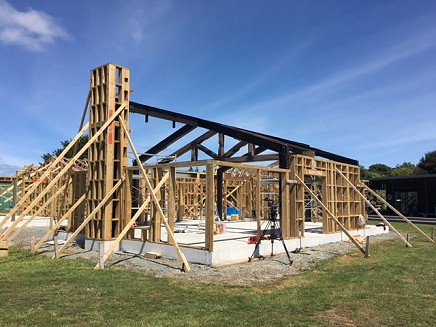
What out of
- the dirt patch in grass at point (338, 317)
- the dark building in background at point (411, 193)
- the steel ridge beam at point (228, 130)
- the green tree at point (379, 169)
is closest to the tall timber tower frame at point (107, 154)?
the steel ridge beam at point (228, 130)

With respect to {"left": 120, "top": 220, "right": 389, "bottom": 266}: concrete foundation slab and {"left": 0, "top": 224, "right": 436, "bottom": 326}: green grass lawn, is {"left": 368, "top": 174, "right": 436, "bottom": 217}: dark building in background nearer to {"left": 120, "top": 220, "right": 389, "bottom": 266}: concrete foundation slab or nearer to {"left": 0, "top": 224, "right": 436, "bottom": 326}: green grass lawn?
{"left": 120, "top": 220, "right": 389, "bottom": 266}: concrete foundation slab

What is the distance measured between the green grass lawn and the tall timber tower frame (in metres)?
2.41

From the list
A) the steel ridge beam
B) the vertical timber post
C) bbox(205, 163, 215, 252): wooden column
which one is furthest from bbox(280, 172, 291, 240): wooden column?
bbox(205, 163, 215, 252): wooden column

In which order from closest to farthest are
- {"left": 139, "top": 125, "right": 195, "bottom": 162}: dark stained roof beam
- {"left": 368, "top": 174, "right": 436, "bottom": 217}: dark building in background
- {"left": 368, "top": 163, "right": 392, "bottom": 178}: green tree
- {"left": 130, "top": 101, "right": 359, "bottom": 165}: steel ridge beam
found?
{"left": 130, "top": 101, "right": 359, "bottom": 165}: steel ridge beam
{"left": 139, "top": 125, "right": 195, "bottom": 162}: dark stained roof beam
{"left": 368, "top": 174, "right": 436, "bottom": 217}: dark building in background
{"left": 368, "top": 163, "right": 392, "bottom": 178}: green tree

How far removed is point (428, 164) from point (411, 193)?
54.6ft

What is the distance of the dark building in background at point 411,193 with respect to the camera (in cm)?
3488

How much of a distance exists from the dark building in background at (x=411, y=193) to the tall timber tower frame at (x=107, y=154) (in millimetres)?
28918

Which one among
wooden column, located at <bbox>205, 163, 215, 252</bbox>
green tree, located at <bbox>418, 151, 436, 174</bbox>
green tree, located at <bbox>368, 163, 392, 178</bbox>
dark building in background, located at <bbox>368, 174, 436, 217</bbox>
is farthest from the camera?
green tree, located at <bbox>368, 163, 392, 178</bbox>

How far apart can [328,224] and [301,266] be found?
550 centimetres

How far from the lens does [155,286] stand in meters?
7.57

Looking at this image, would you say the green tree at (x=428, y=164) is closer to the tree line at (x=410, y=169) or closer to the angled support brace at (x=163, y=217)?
the tree line at (x=410, y=169)

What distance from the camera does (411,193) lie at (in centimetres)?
3784

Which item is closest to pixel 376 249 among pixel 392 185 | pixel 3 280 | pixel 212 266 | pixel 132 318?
pixel 212 266

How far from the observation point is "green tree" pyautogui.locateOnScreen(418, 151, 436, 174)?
50875 mm
